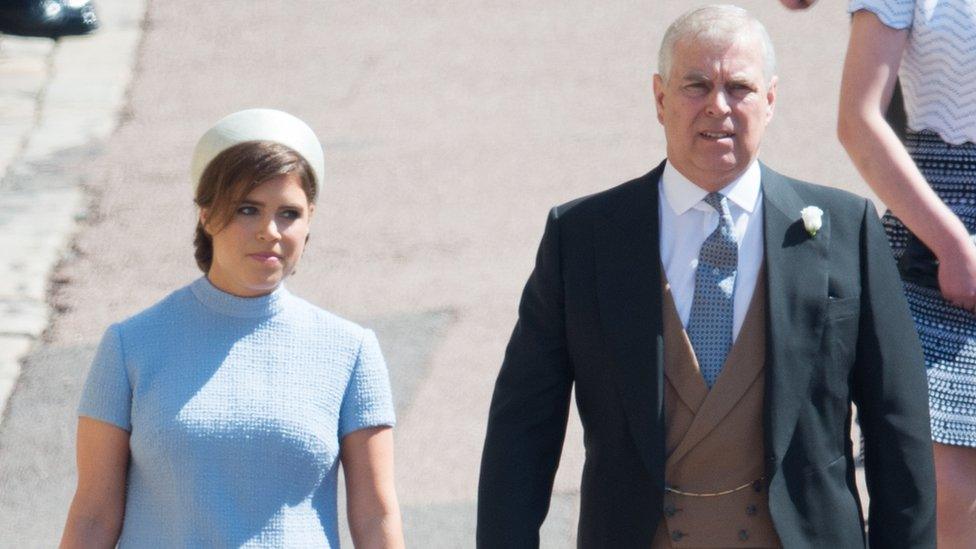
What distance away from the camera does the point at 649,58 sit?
448 inches

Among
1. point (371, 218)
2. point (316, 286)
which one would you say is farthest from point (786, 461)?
point (371, 218)

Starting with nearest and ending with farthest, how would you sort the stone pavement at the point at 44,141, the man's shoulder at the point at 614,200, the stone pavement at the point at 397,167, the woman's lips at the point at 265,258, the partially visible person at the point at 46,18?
the woman's lips at the point at 265,258
the man's shoulder at the point at 614,200
the stone pavement at the point at 397,167
the stone pavement at the point at 44,141
the partially visible person at the point at 46,18

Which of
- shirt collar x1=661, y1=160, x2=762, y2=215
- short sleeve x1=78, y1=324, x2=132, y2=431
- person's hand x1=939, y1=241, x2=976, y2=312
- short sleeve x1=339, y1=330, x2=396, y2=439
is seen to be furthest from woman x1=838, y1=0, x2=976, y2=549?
short sleeve x1=78, y1=324, x2=132, y2=431

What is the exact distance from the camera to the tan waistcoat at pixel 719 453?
368cm

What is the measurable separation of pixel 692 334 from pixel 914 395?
500mm

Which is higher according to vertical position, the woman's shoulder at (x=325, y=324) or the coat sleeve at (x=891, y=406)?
the coat sleeve at (x=891, y=406)

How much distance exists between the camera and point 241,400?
374 cm

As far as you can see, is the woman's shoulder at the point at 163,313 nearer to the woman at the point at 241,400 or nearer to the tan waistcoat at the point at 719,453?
the woman at the point at 241,400

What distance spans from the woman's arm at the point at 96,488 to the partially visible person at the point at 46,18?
9245mm

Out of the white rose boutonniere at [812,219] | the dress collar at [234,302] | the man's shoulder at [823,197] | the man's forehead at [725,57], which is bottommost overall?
the dress collar at [234,302]

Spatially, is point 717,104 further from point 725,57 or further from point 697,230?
point 697,230

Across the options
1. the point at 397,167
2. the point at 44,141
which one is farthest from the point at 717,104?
the point at 44,141

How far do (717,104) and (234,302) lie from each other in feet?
3.55

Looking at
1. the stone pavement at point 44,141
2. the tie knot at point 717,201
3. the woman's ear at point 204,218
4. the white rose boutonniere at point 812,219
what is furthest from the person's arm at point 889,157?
the stone pavement at point 44,141
